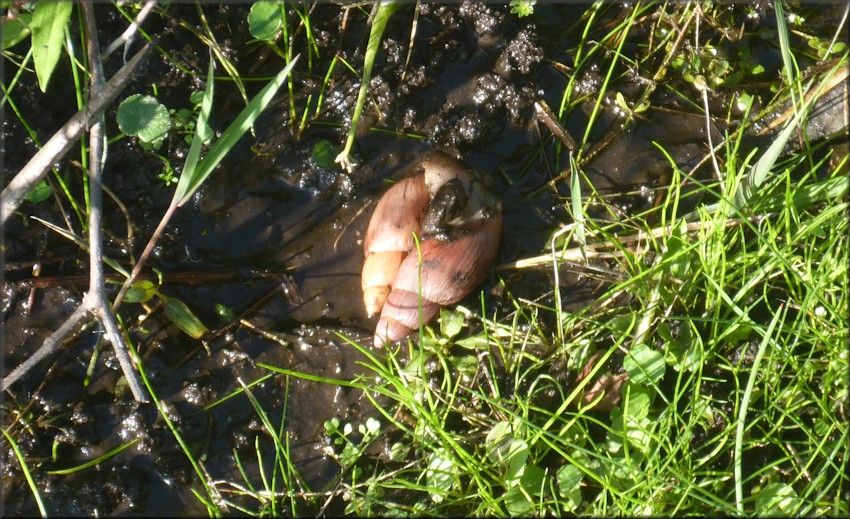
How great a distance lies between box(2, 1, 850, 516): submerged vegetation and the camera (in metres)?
2.39

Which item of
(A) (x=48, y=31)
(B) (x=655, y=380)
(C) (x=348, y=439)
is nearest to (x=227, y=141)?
(A) (x=48, y=31)

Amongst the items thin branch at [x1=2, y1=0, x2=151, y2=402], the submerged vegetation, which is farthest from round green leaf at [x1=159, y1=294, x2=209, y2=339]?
thin branch at [x1=2, y1=0, x2=151, y2=402]

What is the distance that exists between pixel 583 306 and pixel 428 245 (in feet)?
2.13

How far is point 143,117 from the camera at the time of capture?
97.7 inches

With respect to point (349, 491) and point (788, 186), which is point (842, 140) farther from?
point (349, 491)

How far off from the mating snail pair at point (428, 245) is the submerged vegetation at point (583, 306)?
0.44 feet

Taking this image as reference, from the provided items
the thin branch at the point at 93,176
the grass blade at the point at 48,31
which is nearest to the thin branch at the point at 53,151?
the thin branch at the point at 93,176

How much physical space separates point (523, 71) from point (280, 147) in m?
0.97

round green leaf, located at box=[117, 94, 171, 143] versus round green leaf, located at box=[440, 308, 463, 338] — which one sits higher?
round green leaf, located at box=[117, 94, 171, 143]

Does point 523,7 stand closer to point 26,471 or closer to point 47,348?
point 47,348

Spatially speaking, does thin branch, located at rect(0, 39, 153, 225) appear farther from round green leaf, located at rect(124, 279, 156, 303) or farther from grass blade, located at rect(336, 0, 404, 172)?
grass blade, located at rect(336, 0, 404, 172)

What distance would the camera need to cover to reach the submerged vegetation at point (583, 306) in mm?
2387

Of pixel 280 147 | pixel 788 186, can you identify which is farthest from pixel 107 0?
pixel 788 186

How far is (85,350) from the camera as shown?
2.59 metres
